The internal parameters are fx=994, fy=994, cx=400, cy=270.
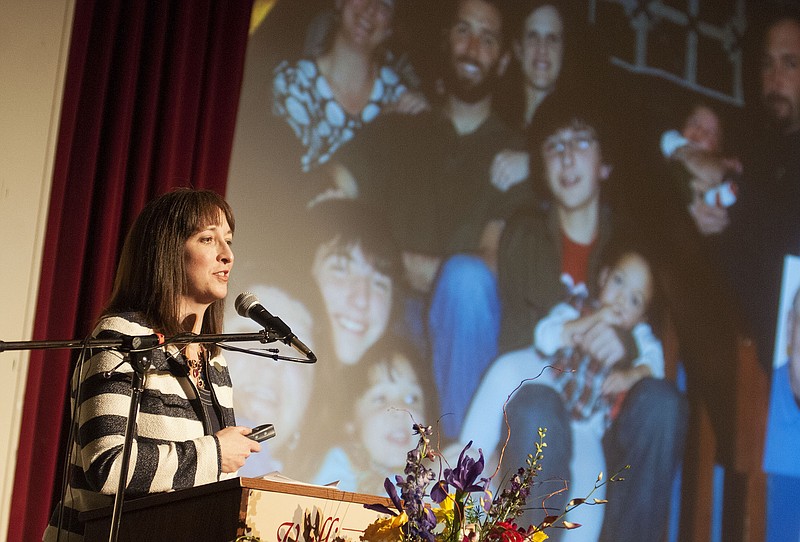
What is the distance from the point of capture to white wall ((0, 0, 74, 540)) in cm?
316

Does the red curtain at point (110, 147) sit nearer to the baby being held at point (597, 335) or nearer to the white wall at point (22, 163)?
the white wall at point (22, 163)

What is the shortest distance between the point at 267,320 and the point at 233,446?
0.26m

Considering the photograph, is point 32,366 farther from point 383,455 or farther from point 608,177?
point 608,177

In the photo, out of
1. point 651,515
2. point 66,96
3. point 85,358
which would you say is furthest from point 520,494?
point 651,515

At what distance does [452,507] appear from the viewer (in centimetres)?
142

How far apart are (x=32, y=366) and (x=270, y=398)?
2.78 ft

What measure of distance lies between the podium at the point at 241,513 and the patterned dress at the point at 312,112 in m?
2.22

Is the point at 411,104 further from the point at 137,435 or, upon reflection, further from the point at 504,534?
the point at 504,534

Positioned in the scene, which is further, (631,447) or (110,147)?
(631,447)

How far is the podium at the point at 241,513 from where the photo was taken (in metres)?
Result: 1.57

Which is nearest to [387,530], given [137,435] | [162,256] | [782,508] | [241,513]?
[241,513]

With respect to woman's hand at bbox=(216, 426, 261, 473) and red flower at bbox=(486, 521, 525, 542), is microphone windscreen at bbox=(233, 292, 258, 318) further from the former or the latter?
red flower at bbox=(486, 521, 525, 542)

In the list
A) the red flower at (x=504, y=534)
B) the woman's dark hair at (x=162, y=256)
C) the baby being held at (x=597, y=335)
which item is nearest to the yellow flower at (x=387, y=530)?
the red flower at (x=504, y=534)

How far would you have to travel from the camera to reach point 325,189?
3846mm
